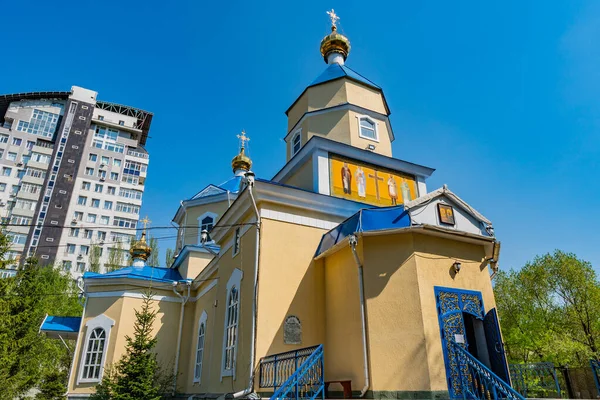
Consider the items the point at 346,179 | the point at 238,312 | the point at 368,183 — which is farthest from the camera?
the point at 368,183

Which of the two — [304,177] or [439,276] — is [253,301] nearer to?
[439,276]

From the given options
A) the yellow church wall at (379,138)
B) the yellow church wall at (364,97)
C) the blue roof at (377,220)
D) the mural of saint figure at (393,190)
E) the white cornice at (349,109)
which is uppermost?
the yellow church wall at (364,97)

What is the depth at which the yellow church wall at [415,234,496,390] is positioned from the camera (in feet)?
23.8

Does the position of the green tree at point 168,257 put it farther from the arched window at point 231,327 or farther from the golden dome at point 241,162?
the arched window at point 231,327

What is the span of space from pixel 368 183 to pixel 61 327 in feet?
42.8

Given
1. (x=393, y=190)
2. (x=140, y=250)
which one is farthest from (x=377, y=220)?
(x=140, y=250)

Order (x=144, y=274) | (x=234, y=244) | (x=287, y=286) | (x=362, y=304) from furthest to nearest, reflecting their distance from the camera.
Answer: (x=144, y=274)
(x=234, y=244)
(x=287, y=286)
(x=362, y=304)

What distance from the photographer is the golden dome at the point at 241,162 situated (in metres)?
22.1

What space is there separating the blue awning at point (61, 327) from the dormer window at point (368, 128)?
517 inches

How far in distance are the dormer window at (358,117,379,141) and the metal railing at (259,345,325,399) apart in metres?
7.70

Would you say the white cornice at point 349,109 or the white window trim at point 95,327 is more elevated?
the white cornice at point 349,109

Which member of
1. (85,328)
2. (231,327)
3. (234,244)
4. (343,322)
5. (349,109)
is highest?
(349,109)

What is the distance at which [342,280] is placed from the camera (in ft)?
28.9

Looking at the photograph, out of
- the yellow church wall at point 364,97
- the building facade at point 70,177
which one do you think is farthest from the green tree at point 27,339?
the yellow church wall at point 364,97
